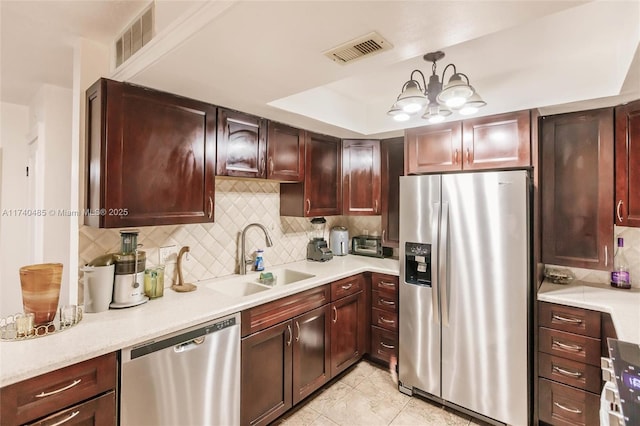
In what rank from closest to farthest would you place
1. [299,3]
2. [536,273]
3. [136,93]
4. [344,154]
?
[299,3] < [136,93] < [536,273] < [344,154]

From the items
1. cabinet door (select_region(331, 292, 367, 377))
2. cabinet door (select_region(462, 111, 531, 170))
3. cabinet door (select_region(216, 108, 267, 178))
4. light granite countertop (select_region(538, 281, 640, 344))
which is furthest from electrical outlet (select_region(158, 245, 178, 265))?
light granite countertop (select_region(538, 281, 640, 344))

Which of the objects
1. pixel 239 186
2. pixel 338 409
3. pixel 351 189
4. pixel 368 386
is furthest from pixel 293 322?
pixel 351 189

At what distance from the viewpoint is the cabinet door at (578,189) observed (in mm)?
2080

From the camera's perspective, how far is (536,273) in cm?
216

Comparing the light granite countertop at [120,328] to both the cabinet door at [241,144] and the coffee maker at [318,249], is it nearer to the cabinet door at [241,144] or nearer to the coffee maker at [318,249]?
the coffee maker at [318,249]

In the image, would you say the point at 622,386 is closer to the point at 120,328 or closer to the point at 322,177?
the point at 120,328

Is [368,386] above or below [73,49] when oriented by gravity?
below

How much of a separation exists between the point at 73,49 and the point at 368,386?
123 inches

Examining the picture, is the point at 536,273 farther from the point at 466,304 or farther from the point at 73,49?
the point at 73,49

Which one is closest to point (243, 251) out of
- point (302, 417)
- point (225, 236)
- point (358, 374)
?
point (225, 236)

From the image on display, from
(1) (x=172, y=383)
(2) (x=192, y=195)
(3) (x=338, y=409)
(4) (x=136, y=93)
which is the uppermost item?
(4) (x=136, y=93)

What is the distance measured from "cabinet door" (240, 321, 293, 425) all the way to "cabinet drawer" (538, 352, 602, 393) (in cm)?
172

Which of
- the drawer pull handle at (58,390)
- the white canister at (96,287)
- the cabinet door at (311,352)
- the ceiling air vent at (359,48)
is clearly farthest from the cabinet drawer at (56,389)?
the ceiling air vent at (359,48)

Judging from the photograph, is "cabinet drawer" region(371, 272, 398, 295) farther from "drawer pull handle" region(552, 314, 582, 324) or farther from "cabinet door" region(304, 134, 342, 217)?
"drawer pull handle" region(552, 314, 582, 324)
